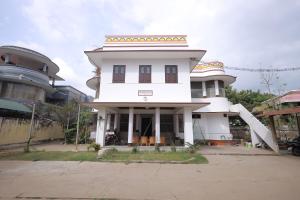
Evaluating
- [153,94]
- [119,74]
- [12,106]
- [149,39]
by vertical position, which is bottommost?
[12,106]

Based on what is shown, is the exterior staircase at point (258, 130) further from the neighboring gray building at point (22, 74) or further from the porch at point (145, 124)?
the neighboring gray building at point (22, 74)

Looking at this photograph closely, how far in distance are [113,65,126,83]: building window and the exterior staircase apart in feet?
32.4

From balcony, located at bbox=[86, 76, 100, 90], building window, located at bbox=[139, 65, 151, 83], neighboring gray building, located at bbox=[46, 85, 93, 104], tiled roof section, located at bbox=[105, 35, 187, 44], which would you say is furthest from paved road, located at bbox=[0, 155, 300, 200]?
neighboring gray building, located at bbox=[46, 85, 93, 104]

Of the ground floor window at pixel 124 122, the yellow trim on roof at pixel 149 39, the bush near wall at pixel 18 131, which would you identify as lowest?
the bush near wall at pixel 18 131

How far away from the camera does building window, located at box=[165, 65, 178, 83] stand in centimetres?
1291

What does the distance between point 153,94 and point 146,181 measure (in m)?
7.70

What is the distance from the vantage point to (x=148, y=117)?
15.1 meters

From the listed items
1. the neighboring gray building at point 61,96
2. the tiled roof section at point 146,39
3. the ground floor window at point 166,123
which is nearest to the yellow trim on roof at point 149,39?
the tiled roof section at point 146,39

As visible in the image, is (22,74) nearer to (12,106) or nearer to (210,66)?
(12,106)

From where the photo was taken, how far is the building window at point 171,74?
42.3 ft

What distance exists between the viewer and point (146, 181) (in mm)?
5496

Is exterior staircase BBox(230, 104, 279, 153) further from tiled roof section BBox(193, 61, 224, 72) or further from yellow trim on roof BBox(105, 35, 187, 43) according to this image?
yellow trim on roof BBox(105, 35, 187, 43)

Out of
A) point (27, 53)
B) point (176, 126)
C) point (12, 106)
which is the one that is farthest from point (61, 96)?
point (176, 126)

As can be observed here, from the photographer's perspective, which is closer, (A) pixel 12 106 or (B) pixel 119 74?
(B) pixel 119 74
